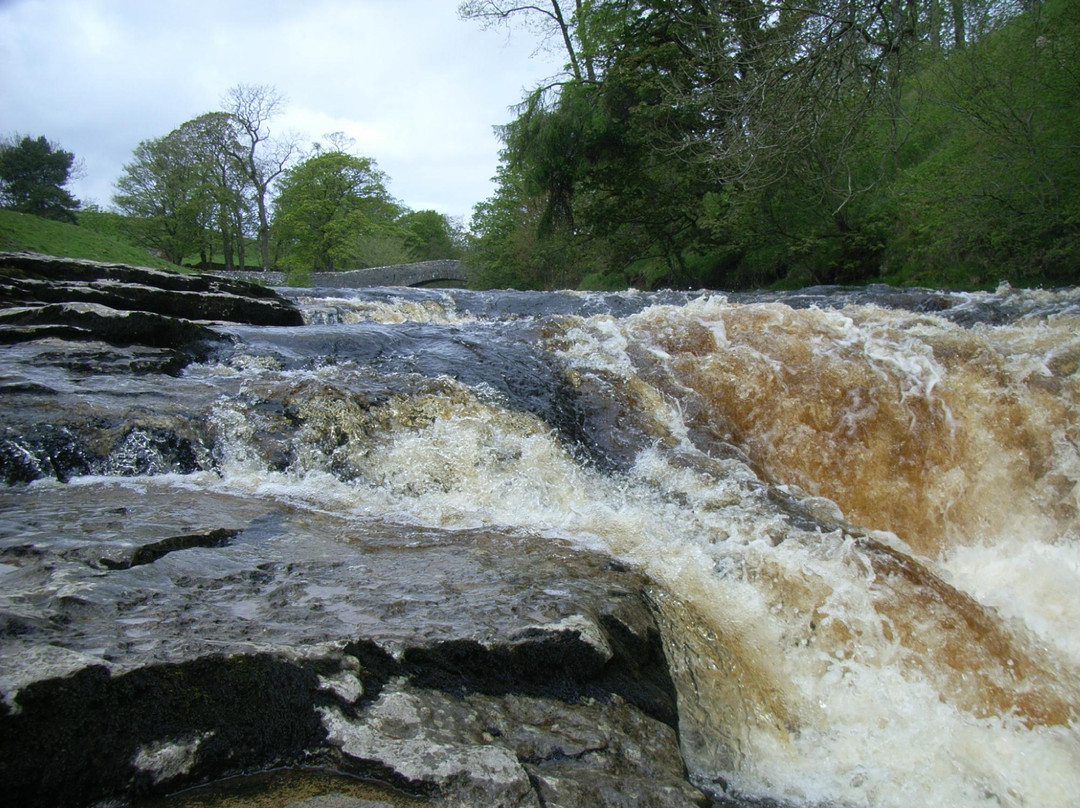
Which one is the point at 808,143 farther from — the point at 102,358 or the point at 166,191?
the point at 166,191

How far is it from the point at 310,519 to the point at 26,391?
2.58 metres

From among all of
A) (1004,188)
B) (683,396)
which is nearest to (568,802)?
(683,396)

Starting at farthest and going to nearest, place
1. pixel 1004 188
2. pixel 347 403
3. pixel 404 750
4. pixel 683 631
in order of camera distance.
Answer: pixel 1004 188
pixel 347 403
pixel 683 631
pixel 404 750

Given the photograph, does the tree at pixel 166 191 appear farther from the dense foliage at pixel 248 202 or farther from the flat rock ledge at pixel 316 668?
the flat rock ledge at pixel 316 668

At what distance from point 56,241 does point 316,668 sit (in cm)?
2101

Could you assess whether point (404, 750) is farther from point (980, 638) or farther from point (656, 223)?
point (656, 223)

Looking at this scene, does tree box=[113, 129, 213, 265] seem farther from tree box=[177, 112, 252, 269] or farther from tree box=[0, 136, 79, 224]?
tree box=[0, 136, 79, 224]

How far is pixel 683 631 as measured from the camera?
9.47ft

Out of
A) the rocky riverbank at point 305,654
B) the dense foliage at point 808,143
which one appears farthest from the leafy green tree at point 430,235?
the rocky riverbank at point 305,654

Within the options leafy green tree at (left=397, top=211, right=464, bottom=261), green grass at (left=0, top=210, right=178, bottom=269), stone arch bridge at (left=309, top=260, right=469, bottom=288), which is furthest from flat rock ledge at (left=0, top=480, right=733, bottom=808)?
leafy green tree at (left=397, top=211, right=464, bottom=261)

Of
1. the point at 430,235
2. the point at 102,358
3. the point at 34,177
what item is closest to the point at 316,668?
the point at 102,358

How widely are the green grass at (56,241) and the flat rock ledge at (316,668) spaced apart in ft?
53.8

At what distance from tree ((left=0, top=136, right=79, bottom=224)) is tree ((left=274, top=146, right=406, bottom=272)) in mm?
10533

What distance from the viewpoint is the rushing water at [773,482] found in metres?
2.64
